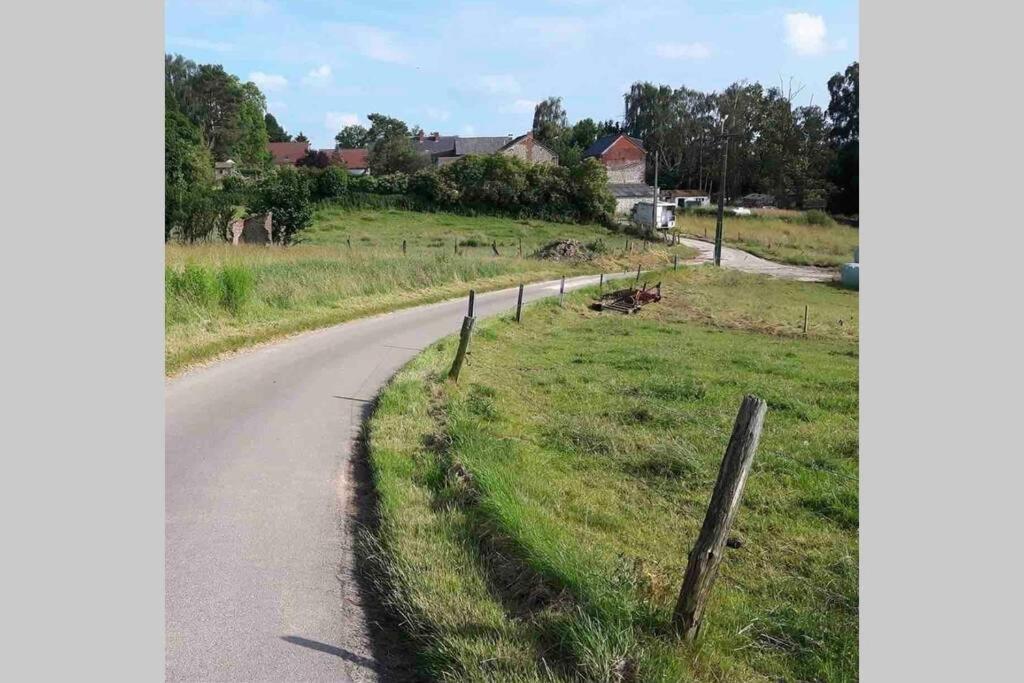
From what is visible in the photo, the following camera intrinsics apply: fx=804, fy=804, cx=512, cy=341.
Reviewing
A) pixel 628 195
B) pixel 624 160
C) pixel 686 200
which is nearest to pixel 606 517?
pixel 628 195

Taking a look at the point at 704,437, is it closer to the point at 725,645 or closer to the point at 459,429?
the point at 459,429

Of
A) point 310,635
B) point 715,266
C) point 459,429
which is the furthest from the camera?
→ point 715,266

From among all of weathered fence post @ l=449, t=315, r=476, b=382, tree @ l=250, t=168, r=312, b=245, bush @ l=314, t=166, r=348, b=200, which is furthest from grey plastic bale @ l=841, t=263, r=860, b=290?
bush @ l=314, t=166, r=348, b=200

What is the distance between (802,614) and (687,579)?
1.24 meters

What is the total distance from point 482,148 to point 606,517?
92.8 metres

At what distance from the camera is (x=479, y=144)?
9769 centimetres

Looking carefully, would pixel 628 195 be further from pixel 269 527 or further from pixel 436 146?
pixel 269 527

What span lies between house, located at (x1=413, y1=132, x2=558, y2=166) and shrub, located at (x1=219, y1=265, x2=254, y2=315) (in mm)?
63783

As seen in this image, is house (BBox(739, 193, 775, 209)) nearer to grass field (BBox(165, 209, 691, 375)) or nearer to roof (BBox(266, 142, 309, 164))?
grass field (BBox(165, 209, 691, 375))

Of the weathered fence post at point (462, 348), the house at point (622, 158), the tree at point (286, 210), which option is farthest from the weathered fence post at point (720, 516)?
the house at point (622, 158)

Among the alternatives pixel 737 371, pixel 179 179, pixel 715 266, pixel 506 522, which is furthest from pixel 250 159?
pixel 506 522

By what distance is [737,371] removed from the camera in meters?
15.6

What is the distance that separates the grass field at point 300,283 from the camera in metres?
15.2

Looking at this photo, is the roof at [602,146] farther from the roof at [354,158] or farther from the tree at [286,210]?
the tree at [286,210]
